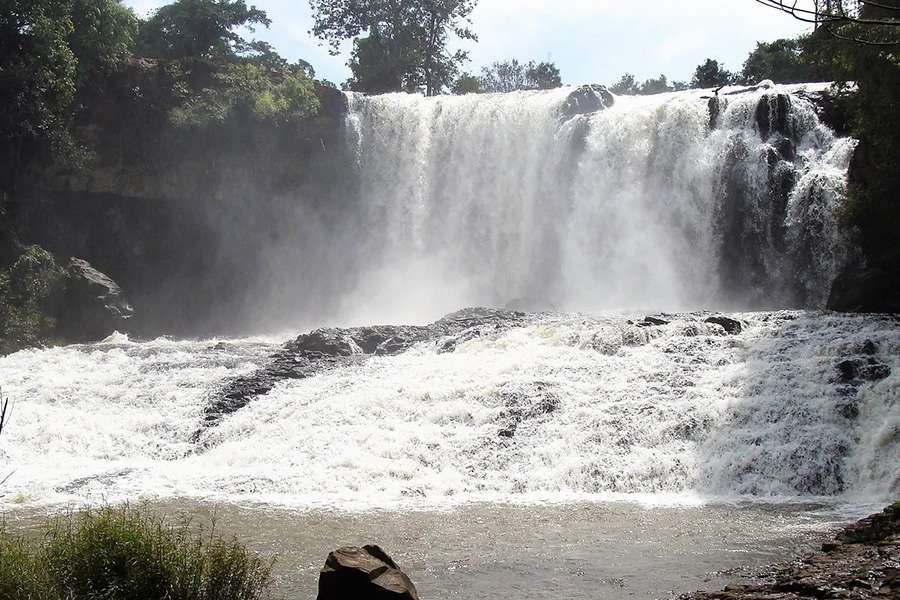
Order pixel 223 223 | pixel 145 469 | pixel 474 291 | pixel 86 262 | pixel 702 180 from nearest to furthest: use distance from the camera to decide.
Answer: pixel 145 469 < pixel 702 180 < pixel 86 262 < pixel 474 291 < pixel 223 223

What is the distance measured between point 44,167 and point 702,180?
22742mm

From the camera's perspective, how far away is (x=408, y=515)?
1205cm

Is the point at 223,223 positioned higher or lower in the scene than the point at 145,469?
higher

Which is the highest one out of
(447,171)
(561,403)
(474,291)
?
(447,171)

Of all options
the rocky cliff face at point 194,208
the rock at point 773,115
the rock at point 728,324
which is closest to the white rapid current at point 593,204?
the rock at point 773,115

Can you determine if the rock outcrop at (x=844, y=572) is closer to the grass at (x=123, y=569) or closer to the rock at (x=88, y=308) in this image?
the grass at (x=123, y=569)

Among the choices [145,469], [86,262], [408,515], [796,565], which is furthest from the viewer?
[86,262]

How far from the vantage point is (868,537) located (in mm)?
9078

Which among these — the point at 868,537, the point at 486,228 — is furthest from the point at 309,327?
the point at 868,537

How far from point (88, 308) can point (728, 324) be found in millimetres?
20522

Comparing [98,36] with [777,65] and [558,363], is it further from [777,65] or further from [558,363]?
[777,65]

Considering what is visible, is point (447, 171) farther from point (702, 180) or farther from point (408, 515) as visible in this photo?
point (408, 515)

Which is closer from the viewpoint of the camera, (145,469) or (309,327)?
(145,469)

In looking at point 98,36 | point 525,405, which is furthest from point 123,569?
point 98,36
